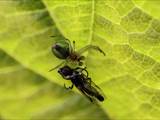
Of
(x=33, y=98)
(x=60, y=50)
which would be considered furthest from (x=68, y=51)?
(x=33, y=98)

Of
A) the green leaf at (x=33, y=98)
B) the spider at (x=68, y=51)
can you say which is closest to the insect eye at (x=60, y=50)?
the spider at (x=68, y=51)

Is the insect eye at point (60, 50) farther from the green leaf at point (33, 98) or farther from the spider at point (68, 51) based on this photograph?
the green leaf at point (33, 98)

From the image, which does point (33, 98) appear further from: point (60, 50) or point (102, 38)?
point (102, 38)

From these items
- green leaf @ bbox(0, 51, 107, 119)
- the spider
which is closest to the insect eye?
the spider

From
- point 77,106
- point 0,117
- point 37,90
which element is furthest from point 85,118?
point 0,117

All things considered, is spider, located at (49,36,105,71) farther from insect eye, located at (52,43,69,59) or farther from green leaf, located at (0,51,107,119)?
green leaf, located at (0,51,107,119)

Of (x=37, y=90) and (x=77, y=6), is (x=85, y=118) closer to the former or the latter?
(x=37, y=90)
